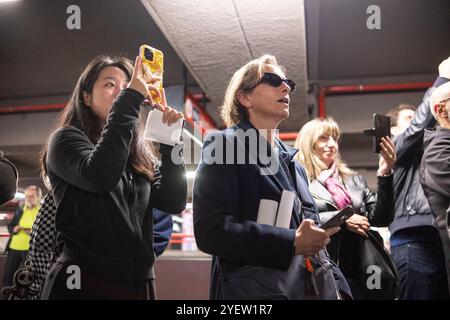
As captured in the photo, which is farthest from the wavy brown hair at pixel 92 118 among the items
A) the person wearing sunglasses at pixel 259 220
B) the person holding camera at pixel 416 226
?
the person holding camera at pixel 416 226

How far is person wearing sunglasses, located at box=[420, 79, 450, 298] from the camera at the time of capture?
68.1 inches

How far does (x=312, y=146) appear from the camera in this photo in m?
2.43

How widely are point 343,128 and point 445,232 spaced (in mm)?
5047

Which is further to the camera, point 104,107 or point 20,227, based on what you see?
point 20,227

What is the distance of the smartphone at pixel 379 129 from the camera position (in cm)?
189

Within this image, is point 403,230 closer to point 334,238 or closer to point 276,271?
point 334,238

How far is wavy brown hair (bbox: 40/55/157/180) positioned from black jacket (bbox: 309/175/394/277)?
37.2 inches

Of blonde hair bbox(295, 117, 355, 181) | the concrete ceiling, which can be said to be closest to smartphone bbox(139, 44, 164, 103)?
blonde hair bbox(295, 117, 355, 181)

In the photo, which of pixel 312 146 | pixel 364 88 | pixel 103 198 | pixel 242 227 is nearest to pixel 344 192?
pixel 312 146

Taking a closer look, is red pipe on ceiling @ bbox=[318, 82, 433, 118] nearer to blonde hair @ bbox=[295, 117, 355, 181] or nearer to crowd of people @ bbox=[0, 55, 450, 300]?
blonde hair @ bbox=[295, 117, 355, 181]

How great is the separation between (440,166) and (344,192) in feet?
1.81

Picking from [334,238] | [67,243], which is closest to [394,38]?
[334,238]

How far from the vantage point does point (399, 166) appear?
225cm

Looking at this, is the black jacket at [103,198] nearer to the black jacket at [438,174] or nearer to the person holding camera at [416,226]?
the black jacket at [438,174]
